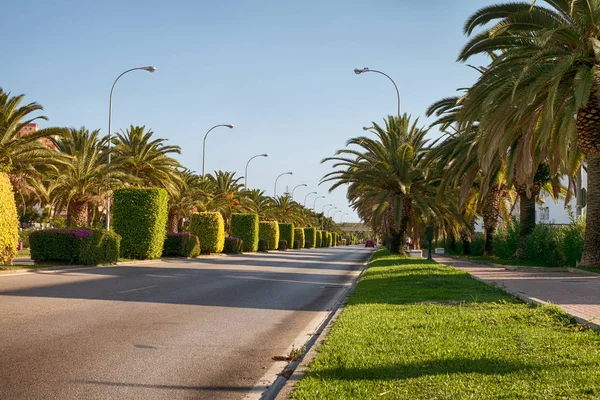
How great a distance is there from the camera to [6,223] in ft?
63.2

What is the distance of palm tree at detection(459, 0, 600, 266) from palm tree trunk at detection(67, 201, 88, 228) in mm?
21139

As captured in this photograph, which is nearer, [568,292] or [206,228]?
[568,292]

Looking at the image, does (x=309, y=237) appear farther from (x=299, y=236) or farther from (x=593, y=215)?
(x=593, y=215)

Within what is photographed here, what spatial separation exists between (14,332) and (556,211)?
7902 cm

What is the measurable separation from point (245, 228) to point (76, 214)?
2254cm

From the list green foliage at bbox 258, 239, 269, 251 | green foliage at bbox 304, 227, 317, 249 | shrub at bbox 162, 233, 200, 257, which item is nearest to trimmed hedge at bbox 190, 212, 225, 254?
shrub at bbox 162, 233, 200, 257

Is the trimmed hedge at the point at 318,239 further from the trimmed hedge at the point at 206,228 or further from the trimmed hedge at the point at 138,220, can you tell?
the trimmed hedge at the point at 138,220

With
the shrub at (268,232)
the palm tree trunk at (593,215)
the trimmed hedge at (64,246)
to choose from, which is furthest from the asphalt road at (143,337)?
the shrub at (268,232)

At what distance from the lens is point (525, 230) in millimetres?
28672

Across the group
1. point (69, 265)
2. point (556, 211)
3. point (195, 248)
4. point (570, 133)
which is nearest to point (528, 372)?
point (570, 133)

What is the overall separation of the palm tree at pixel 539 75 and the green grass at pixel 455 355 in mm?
6670

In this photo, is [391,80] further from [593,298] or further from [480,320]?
[480,320]

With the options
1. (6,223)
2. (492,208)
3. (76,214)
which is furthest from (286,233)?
(6,223)

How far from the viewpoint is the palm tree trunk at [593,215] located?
19.1 metres
